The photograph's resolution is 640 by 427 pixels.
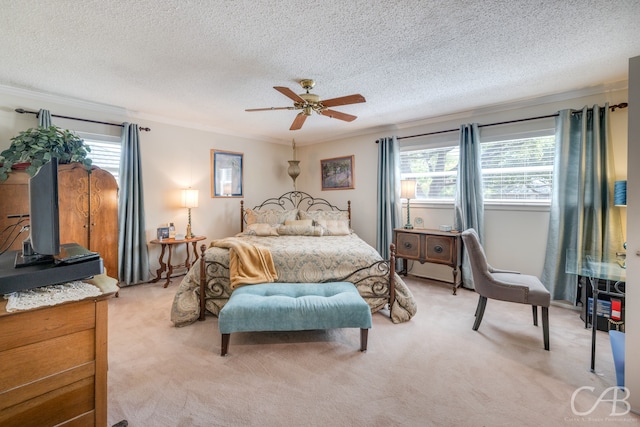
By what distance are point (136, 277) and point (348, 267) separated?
3.21 meters

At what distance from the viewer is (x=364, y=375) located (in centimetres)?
215

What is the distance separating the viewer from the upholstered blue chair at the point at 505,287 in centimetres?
251

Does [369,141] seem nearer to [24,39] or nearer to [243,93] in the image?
[243,93]

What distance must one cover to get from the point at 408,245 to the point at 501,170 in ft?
5.55

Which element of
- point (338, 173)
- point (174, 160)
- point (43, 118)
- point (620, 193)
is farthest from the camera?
point (338, 173)

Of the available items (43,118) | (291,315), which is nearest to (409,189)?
(291,315)

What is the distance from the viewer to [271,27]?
2123mm

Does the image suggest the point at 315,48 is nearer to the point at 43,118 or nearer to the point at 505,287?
the point at 505,287

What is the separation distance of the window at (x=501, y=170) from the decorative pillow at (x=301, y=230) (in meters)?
1.88

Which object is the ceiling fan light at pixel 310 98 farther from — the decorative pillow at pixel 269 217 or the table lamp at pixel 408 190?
the decorative pillow at pixel 269 217

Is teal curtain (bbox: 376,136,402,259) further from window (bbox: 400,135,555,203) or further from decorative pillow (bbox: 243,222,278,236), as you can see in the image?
decorative pillow (bbox: 243,222,278,236)

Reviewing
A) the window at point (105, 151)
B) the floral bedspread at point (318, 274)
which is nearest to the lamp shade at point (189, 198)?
the window at point (105, 151)

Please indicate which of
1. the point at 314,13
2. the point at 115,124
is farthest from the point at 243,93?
the point at 115,124

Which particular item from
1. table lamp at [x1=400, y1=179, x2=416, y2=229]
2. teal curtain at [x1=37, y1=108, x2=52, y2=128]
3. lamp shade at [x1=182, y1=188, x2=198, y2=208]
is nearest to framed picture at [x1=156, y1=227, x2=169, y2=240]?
lamp shade at [x1=182, y1=188, x2=198, y2=208]
